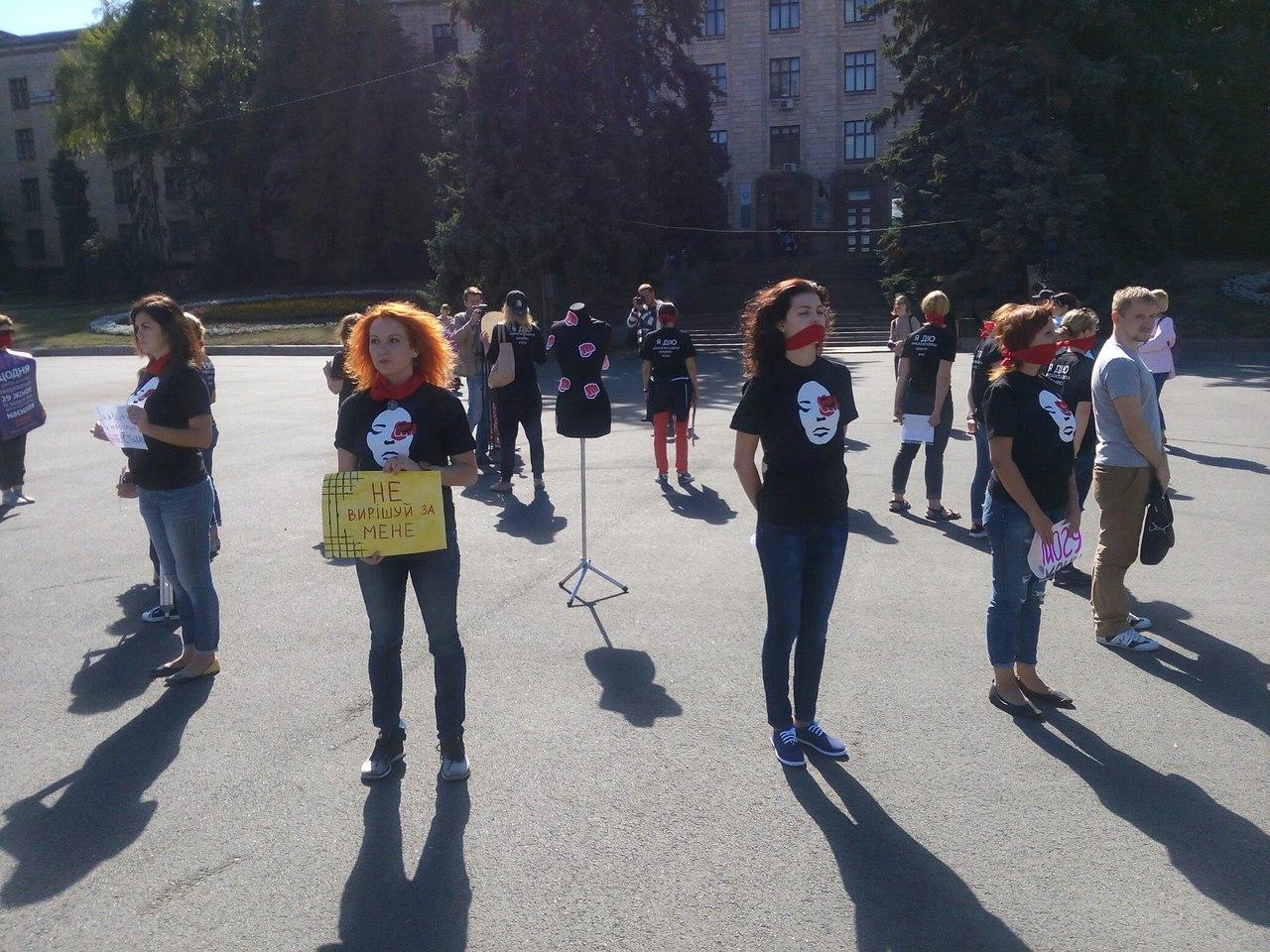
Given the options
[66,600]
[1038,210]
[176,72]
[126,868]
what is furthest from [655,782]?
[176,72]

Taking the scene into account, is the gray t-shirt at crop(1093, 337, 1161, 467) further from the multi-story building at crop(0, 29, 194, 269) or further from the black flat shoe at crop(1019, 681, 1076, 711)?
the multi-story building at crop(0, 29, 194, 269)

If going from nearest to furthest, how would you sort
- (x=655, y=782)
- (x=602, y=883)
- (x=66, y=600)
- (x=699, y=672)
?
1. (x=602, y=883)
2. (x=655, y=782)
3. (x=699, y=672)
4. (x=66, y=600)

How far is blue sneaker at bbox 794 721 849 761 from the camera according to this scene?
460 centimetres

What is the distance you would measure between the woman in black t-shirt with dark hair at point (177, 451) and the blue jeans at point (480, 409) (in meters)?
6.47

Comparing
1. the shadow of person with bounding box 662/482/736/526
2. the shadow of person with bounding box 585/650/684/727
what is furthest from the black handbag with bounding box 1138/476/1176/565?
the shadow of person with bounding box 662/482/736/526

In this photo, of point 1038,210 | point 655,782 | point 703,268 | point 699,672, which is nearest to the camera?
point 655,782

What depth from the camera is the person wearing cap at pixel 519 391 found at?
1002cm

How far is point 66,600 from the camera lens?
718 cm

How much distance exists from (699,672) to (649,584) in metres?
1.68

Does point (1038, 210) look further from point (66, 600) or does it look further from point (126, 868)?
point (126, 868)

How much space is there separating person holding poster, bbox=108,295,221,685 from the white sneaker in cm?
Result: 500

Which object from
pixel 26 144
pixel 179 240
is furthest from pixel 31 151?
pixel 179 240

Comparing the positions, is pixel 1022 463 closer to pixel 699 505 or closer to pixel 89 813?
pixel 89 813

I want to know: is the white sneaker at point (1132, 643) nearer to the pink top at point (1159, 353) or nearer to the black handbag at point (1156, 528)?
the black handbag at point (1156, 528)
